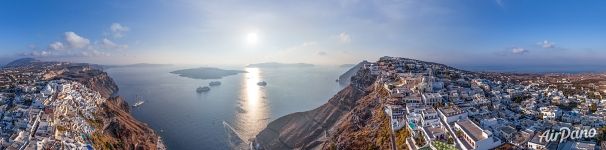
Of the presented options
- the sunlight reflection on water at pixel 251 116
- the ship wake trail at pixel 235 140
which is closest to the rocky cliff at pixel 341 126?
the ship wake trail at pixel 235 140

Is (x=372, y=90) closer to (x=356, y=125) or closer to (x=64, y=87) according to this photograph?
(x=356, y=125)

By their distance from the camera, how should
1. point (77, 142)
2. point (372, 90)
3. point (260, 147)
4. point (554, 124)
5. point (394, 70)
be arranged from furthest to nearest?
point (394, 70)
point (372, 90)
point (260, 147)
point (77, 142)
point (554, 124)

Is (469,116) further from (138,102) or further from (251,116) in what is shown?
(138,102)

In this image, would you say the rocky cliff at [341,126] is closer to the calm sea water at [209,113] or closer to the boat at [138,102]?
the calm sea water at [209,113]

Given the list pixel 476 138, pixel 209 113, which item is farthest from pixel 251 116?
pixel 476 138

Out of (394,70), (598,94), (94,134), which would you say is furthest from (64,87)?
(598,94)

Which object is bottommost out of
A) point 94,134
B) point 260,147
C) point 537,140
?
point 260,147
